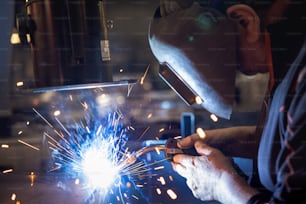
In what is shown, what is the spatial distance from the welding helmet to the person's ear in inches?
1.1

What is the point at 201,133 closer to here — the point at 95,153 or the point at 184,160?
the point at 184,160

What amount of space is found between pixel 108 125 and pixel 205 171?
1.50 feet

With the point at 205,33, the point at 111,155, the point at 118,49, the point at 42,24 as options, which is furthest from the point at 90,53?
the point at 111,155

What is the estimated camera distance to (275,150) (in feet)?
3.58

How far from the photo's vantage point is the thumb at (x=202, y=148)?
1.30 meters

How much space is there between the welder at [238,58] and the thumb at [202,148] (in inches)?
3.1

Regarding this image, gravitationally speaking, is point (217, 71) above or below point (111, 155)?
above

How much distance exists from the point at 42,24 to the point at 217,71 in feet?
1.67

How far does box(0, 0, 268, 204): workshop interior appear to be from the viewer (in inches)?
53.6

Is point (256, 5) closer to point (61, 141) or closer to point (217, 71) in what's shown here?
point (217, 71)

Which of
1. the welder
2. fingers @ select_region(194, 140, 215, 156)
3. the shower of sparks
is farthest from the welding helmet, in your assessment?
the shower of sparks

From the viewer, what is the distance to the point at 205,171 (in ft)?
4.17

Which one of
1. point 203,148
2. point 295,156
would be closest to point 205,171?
point 203,148

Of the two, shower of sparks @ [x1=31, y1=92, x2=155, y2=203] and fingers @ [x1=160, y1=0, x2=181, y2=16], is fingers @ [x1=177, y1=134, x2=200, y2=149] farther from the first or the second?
fingers @ [x1=160, y1=0, x2=181, y2=16]
